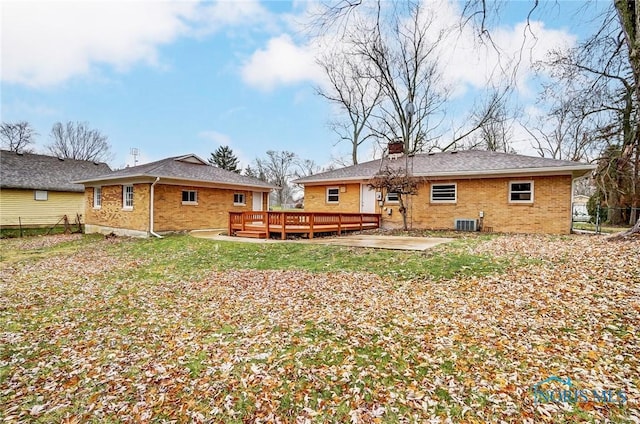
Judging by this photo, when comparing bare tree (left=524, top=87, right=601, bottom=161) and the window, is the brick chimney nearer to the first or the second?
bare tree (left=524, top=87, right=601, bottom=161)

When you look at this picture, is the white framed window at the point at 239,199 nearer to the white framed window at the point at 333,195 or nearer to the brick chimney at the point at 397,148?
the white framed window at the point at 333,195

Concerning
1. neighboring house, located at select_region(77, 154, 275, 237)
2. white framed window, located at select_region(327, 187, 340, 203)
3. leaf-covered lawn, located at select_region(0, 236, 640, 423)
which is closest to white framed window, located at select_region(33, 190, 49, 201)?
neighboring house, located at select_region(77, 154, 275, 237)

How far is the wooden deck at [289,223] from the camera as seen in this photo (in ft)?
39.5

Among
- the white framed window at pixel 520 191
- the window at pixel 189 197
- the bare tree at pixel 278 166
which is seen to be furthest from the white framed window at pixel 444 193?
the bare tree at pixel 278 166

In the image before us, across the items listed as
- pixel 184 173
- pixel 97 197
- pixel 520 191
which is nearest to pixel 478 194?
pixel 520 191

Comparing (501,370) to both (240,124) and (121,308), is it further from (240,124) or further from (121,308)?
(240,124)

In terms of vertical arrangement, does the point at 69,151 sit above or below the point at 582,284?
above

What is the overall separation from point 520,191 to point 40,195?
1028 inches

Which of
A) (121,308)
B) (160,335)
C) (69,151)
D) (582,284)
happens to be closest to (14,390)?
(160,335)

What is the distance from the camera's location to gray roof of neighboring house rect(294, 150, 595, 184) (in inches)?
483

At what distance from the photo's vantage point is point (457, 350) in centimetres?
364

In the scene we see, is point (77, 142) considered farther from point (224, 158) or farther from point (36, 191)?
point (36, 191)

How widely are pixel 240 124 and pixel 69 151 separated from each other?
2328cm

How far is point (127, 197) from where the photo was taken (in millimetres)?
15539
